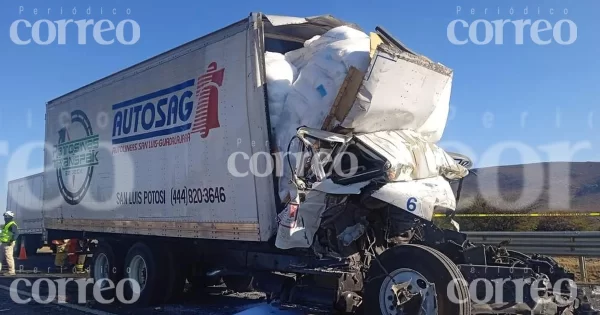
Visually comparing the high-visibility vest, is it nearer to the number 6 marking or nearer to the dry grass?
the number 6 marking

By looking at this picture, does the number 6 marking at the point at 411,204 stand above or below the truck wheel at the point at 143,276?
above

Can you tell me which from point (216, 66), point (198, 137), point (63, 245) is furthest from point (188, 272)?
point (63, 245)

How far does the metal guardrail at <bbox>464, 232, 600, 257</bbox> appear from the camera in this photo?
32.9 feet

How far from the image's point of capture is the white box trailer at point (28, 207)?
17.4 meters

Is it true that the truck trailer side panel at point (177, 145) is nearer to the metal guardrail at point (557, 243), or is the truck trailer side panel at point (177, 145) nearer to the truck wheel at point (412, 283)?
the truck wheel at point (412, 283)

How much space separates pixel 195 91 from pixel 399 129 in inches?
107

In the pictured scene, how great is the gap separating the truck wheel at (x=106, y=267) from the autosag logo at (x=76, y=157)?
3.93 feet

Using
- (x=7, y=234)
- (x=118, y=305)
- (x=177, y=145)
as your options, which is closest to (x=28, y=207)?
(x=7, y=234)

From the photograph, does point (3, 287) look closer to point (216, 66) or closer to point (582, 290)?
point (216, 66)

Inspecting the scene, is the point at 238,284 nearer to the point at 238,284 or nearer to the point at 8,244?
the point at 238,284

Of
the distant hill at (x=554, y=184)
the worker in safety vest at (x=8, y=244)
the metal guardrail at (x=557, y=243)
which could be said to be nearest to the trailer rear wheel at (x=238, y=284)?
the metal guardrail at (x=557, y=243)

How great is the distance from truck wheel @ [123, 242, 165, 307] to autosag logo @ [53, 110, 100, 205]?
6.42 ft

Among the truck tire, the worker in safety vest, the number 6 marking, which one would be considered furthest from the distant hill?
the number 6 marking

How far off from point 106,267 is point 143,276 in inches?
53.3
